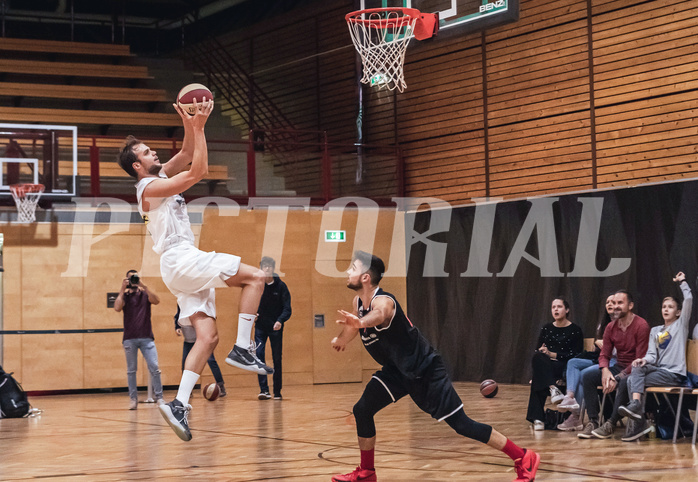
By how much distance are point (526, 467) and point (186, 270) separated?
8.68 ft

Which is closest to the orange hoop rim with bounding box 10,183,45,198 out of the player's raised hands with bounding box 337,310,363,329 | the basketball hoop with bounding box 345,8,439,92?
the basketball hoop with bounding box 345,8,439,92

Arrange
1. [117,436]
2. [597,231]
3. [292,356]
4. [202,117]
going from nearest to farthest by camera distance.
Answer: [202,117], [117,436], [597,231], [292,356]

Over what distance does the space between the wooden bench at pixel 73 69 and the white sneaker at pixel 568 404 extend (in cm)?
1365

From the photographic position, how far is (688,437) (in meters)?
8.71

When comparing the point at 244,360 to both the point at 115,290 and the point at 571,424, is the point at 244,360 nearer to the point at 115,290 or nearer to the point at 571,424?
the point at 571,424

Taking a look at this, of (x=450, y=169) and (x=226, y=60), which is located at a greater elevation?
(x=226, y=60)

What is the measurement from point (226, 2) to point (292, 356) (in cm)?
920

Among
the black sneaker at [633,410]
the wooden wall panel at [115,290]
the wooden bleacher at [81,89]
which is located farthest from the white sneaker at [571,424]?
the wooden bleacher at [81,89]

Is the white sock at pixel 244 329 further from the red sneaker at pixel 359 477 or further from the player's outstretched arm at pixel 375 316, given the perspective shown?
the red sneaker at pixel 359 477

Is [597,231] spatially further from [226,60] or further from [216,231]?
Result: [226,60]

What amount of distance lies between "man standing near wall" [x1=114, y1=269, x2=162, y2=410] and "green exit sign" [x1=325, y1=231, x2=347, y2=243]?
4.67 meters

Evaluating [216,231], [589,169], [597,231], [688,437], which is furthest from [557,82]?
[688,437]

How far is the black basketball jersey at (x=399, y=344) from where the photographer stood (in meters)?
6.27

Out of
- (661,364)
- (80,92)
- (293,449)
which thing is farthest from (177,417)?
(80,92)
